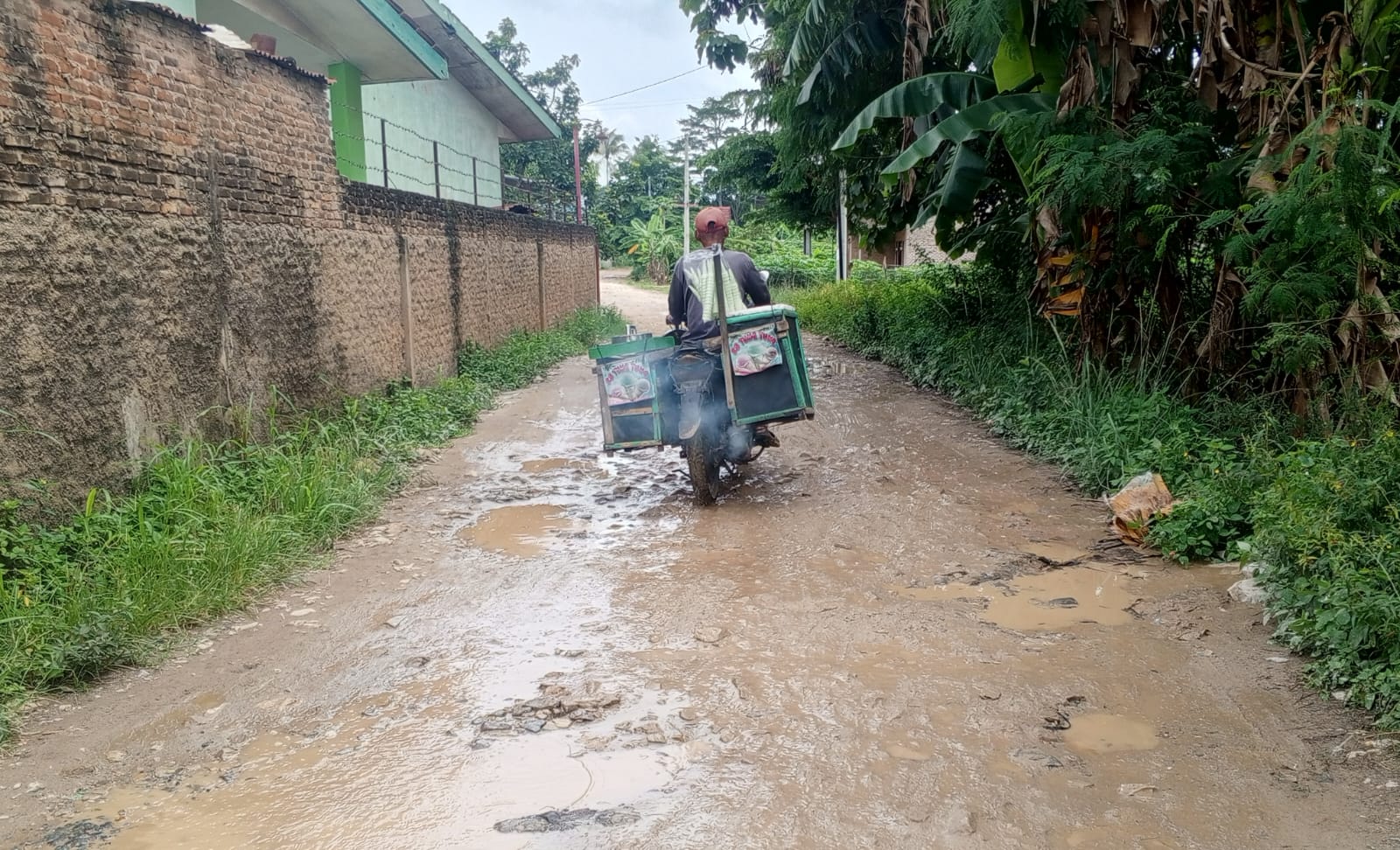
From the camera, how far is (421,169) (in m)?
15.7

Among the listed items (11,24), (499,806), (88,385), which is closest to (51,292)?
(88,385)

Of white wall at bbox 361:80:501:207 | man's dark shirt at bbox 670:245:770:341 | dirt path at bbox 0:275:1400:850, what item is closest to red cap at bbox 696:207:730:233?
man's dark shirt at bbox 670:245:770:341

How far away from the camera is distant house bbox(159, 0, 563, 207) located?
11.3 meters

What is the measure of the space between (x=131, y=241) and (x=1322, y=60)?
6914 mm

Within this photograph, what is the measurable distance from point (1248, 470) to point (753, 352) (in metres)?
2.96

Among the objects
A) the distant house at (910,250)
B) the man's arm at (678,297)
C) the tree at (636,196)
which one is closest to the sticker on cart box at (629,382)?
the man's arm at (678,297)

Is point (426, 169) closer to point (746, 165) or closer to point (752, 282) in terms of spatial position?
point (746, 165)

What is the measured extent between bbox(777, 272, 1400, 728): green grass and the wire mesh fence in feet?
23.6

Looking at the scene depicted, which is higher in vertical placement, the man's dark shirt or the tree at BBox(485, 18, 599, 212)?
the tree at BBox(485, 18, 599, 212)

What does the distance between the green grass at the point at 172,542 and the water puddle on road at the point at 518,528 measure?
2.60 feet

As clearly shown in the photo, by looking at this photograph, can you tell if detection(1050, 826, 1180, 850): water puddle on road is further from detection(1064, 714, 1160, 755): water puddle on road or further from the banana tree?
the banana tree

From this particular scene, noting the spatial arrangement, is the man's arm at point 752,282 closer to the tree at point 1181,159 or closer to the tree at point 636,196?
the tree at point 1181,159

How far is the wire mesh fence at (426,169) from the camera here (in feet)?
41.4

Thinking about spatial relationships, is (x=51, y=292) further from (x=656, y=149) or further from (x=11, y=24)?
(x=656, y=149)
